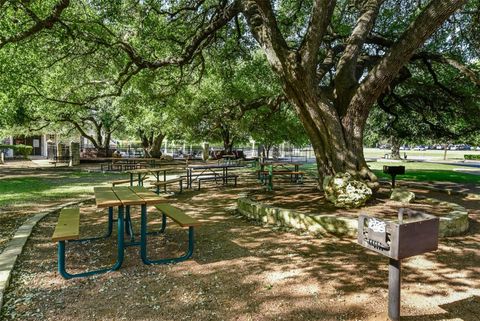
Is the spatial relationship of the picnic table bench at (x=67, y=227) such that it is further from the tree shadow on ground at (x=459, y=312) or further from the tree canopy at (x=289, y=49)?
the tree canopy at (x=289, y=49)

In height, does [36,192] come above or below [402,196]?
below

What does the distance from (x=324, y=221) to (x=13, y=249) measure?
4844 mm

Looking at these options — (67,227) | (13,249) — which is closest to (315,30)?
(67,227)

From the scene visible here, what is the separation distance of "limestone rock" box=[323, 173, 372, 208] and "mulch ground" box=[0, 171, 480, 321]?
4.85 ft

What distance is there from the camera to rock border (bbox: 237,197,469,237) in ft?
19.3

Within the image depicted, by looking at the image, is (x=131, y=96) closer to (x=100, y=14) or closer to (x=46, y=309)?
(x=100, y=14)

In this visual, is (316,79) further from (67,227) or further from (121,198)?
(67,227)

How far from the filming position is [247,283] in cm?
397

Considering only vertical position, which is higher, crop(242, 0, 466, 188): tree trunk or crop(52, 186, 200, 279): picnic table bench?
crop(242, 0, 466, 188): tree trunk

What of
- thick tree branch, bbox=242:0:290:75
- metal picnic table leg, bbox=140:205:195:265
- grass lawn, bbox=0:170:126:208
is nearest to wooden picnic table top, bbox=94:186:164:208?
metal picnic table leg, bbox=140:205:195:265

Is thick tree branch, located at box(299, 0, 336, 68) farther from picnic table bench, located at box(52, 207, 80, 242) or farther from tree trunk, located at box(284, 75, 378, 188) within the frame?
picnic table bench, located at box(52, 207, 80, 242)

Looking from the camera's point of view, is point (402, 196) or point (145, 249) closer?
point (145, 249)

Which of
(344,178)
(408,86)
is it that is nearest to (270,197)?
(344,178)

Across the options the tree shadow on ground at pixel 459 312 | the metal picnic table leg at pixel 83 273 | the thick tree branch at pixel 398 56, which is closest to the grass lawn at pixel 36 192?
the metal picnic table leg at pixel 83 273
